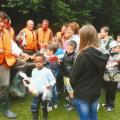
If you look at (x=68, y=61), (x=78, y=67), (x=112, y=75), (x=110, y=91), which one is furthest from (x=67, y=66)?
(x=78, y=67)

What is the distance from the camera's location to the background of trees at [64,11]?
13.2m

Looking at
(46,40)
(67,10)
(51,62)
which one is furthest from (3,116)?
(67,10)

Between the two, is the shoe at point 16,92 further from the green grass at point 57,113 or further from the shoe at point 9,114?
the shoe at point 9,114

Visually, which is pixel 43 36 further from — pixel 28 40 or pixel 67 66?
pixel 67 66

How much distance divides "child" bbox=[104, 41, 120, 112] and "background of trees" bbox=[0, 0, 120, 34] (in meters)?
4.99

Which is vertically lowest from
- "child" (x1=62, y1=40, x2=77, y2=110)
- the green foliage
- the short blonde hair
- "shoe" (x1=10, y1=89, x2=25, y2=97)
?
"shoe" (x1=10, y1=89, x2=25, y2=97)

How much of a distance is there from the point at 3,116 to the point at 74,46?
187 cm

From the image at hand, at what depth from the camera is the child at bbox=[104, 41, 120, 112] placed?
8344mm

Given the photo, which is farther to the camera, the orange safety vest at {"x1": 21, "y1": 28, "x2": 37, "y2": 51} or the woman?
the orange safety vest at {"x1": 21, "y1": 28, "x2": 37, "y2": 51}

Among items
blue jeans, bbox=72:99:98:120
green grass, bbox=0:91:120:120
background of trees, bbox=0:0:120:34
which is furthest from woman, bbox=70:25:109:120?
background of trees, bbox=0:0:120:34

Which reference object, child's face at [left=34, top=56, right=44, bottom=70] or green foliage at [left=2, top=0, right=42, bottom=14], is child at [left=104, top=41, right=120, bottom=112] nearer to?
child's face at [left=34, top=56, right=44, bottom=70]

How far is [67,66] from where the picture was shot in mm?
8125

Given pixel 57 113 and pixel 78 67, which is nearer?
pixel 78 67

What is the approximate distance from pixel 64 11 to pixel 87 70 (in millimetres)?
7642
